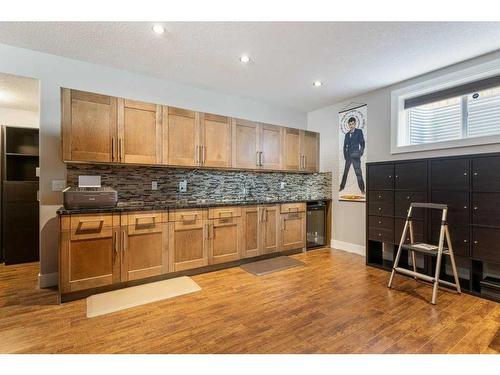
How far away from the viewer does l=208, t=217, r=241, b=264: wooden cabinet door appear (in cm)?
328

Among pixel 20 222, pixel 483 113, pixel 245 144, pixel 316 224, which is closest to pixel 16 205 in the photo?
pixel 20 222

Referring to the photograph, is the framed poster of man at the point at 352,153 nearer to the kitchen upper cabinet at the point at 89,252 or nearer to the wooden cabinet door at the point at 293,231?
the wooden cabinet door at the point at 293,231

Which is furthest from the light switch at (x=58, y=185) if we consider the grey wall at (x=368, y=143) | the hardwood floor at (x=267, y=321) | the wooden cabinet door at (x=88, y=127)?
the grey wall at (x=368, y=143)

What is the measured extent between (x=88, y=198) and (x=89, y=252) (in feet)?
1.80

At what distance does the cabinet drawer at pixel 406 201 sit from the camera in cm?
304

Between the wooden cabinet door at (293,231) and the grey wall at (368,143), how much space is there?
77 cm

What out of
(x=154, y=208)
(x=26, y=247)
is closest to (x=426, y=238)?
(x=154, y=208)

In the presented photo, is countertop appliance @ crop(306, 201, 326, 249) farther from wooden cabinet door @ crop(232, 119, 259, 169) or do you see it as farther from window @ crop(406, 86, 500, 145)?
window @ crop(406, 86, 500, 145)

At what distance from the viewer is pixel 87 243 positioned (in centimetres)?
251

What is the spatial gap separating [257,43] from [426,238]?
9.75 feet

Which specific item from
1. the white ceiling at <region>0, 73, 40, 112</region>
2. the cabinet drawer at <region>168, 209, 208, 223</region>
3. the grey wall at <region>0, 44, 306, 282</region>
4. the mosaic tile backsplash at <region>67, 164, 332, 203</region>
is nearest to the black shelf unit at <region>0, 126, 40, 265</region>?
the white ceiling at <region>0, 73, 40, 112</region>

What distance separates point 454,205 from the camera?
108 inches

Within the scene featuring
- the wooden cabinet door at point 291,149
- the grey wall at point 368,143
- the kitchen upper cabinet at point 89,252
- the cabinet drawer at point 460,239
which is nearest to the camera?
the kitchen upper cabinet at point 89,252
